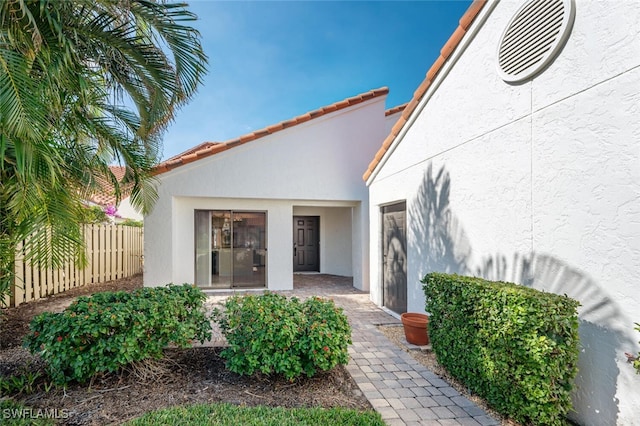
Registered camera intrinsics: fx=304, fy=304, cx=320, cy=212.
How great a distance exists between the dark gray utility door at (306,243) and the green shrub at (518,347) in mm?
11134

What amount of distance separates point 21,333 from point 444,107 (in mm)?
9132

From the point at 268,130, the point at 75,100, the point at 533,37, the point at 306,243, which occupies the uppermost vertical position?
the point at 268,130

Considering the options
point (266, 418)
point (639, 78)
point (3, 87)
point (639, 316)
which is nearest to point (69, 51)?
point (3, 87)

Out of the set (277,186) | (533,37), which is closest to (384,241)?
A: (277,186)

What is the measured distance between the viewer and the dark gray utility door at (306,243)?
586 inches

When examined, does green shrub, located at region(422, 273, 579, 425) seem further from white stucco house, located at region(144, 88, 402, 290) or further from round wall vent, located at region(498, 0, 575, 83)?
white stucco house, located at region(144, 88, 402, 290)

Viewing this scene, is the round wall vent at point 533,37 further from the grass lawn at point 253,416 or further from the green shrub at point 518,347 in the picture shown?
the grass lawn at point 253,416

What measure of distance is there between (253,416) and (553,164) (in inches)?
169

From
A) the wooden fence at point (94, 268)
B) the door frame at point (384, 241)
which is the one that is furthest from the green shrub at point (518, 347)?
the wooden fence at point (94, 268)

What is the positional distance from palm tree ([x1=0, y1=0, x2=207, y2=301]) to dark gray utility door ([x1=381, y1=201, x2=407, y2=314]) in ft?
17.5

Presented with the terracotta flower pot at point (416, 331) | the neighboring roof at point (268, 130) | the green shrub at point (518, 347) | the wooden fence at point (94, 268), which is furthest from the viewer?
the neighboring roof at point (268, 130)

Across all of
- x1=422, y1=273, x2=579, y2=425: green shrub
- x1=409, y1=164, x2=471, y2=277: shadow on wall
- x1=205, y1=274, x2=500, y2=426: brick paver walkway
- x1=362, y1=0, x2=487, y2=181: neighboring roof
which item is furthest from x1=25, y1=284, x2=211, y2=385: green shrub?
x1=362, y1=0, x2=487, y2=181: neighboring roof

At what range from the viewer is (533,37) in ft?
11.9

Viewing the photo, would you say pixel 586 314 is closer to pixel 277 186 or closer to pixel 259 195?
pixel 277 186
